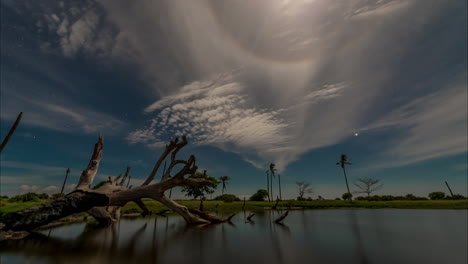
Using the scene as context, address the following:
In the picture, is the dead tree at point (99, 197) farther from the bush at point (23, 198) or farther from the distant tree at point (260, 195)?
the distant tree at point (260, 195)

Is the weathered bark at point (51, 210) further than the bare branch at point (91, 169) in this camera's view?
No

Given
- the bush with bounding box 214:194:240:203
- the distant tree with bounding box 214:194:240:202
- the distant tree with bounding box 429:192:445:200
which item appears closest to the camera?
the distant tree with bounding box 429:192:445:200

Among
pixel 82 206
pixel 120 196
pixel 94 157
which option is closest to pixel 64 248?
pixel 82 206

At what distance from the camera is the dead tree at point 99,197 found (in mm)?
11008

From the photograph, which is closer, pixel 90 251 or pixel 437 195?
pixel 90 251

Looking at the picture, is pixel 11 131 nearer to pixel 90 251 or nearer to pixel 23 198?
pixel 90 251

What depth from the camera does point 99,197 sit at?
13.4 metres

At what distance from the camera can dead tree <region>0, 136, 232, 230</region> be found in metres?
11.0

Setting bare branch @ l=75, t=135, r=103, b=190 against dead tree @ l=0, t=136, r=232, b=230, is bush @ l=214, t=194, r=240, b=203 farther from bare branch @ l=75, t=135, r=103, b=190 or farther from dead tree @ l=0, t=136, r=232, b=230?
bare branch @ l=75, t=135, r=103, b=190

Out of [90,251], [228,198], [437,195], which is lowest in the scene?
[90,251]

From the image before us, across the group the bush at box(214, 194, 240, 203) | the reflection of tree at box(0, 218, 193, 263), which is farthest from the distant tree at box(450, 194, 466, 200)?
the reflection of tree at box(0, 218, 193, 263)

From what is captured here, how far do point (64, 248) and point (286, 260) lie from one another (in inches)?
405

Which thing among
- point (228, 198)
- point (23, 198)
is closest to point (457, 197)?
point (228, 198)

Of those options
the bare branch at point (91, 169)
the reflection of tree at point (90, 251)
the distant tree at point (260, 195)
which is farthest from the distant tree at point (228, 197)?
the reflection of tree at point (90, 251)
